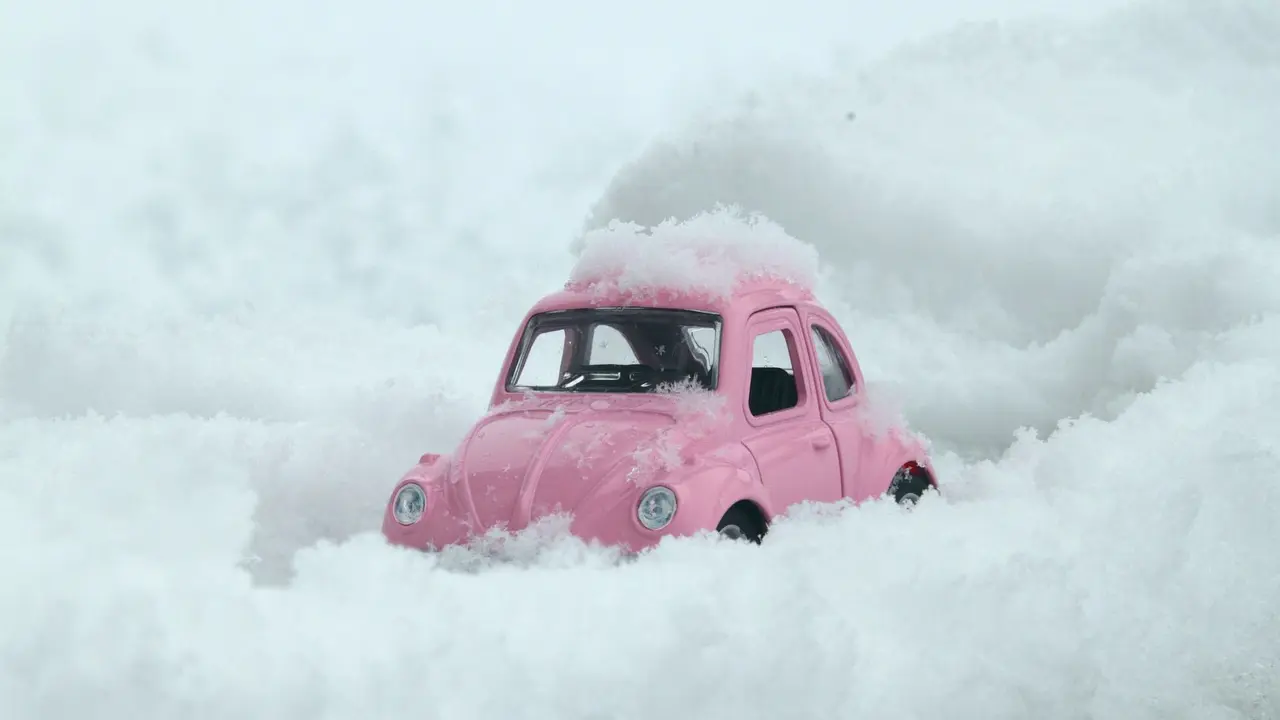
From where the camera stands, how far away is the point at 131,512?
16.7 ft

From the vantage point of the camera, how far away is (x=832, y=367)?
6.76 metres

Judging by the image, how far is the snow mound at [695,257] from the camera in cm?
608

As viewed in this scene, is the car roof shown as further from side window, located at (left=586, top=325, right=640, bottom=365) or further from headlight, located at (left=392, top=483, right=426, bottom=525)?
headlight, located at (left=392, top=483, right=426, bottom=525)

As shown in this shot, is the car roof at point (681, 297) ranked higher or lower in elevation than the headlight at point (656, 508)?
higher

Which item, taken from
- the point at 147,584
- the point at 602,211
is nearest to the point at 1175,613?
the point at 147,584

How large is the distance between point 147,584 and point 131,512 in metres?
1.22

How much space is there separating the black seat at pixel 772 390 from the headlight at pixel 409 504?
1.70 meters

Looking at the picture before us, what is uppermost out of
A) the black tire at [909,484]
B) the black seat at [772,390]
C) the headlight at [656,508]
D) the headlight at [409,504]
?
the black seat at [772,390]

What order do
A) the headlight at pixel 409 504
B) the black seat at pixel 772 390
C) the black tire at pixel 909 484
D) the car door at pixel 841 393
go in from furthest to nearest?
the black tire at pixel 909 484 → the car door at pixel 841 393 → the black seat at pixel 772 390 → the headlight at pixel 409 504

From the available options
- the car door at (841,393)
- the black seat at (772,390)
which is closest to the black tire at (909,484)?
the car door at (841,393)

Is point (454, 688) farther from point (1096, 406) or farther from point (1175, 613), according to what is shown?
point (1096, 406)

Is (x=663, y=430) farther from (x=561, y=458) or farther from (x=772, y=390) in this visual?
(x=772, y=390)

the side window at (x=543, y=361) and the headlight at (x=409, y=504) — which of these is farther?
the side window at (x=543, y=361)

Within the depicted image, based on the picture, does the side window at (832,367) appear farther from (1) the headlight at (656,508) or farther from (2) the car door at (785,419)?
(1) the headlight at (656,508)
